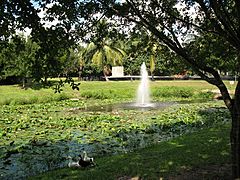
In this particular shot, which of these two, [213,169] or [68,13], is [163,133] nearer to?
[213,169]

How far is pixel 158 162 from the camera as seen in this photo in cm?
831

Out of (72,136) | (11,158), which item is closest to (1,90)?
(72,136)

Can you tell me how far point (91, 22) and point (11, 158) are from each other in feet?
18.9

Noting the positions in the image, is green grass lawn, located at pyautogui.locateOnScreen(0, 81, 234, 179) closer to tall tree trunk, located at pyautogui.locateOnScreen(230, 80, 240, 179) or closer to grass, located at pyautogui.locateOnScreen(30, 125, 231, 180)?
grass, located at pyautogui.locateOnScreen(30, 125, 231, 180)

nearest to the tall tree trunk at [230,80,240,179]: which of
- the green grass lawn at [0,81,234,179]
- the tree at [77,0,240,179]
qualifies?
the tree at [77,0,240,179]

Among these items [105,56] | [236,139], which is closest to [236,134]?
[236,139]

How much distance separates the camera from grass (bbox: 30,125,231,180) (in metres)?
7.50

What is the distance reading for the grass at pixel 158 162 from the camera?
750 cm

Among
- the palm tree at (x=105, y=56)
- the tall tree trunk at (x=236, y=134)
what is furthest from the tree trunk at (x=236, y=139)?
the palm tree at (x=105, y=56)

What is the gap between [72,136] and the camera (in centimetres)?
1300

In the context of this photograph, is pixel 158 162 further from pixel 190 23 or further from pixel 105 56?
pixel 105 56

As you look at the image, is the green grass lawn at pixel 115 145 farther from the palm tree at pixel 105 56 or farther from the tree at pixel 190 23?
the palm tree at pixel 105 56

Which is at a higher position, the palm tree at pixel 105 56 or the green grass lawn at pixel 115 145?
the palm tree at pixel 105 56

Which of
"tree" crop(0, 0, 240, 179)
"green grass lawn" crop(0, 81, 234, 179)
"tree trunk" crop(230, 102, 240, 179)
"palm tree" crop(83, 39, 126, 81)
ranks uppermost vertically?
"palm tree" crop(83, 39, 126, 81)
